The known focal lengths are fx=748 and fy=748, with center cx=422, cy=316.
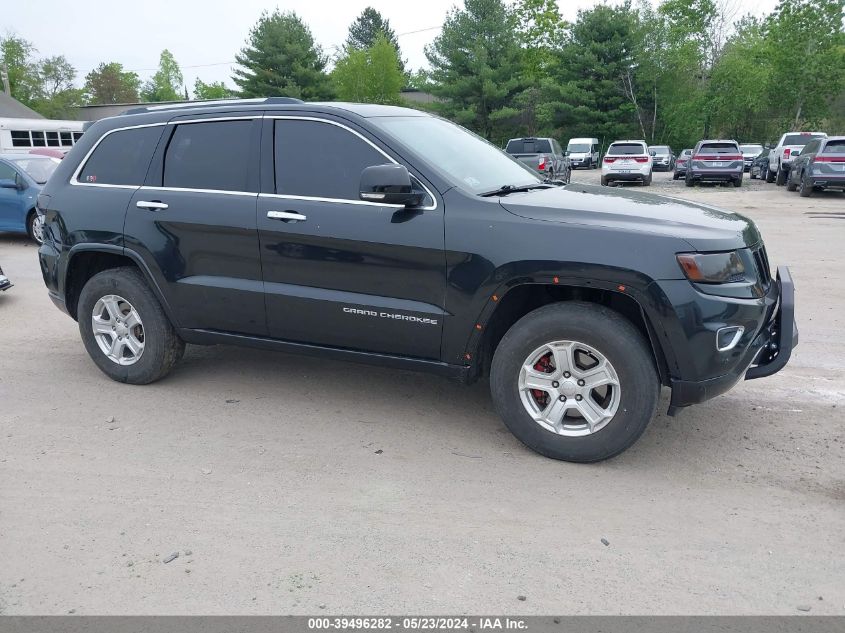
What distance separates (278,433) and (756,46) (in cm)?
5120

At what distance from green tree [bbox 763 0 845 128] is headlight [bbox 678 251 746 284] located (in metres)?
43.1

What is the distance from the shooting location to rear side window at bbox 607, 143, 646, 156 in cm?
2648

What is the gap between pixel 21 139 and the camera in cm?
2811

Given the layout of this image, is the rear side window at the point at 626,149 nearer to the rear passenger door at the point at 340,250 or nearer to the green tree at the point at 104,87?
the rear passenger door at the point at 340,250

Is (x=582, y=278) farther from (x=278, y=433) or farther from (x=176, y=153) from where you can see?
(x=176, y=153)

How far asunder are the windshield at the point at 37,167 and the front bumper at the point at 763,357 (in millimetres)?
12010

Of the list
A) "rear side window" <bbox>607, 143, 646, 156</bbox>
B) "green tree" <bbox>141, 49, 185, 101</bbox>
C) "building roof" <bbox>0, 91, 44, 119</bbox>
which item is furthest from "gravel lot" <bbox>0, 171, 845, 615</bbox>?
"green tree" <bbox>141, 49, 185, 101</bbox>

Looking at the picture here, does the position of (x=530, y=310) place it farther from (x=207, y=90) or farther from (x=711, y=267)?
(x=207, y=90)

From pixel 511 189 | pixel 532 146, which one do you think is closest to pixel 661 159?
pixel 532 146

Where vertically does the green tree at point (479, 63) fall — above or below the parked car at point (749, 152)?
above

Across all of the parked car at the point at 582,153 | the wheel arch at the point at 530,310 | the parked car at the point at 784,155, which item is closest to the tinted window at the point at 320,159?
the wheel arch at the point at 530,310

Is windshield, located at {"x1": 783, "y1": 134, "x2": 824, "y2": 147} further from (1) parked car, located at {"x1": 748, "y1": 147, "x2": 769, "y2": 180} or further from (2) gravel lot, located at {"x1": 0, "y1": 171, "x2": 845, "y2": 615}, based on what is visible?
(2) gravel lot, located at {"x1": 0, "y1": 171, "x2": 845, "y2": 615}

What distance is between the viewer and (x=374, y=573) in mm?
3070

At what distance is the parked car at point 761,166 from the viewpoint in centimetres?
2855
